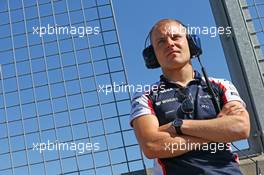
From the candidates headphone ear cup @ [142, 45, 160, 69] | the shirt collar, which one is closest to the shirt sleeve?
the shirt collar

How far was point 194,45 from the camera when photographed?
7.67ft

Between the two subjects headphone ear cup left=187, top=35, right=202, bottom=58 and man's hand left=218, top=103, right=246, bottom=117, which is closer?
man's hand left=218, top=103, right=246, bottom=117

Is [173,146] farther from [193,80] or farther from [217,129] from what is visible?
[193,80]

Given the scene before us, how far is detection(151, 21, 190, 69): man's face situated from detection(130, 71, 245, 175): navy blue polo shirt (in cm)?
10

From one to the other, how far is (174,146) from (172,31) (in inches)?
27.2

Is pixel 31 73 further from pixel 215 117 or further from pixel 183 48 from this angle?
pixel 215 117

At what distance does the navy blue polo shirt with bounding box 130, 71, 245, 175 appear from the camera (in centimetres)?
189

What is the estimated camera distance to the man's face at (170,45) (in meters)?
2.19

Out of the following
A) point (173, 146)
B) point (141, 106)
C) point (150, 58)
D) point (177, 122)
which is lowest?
point (173, 146)

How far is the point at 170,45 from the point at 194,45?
0.67 feet

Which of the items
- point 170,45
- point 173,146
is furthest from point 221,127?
point 170,45

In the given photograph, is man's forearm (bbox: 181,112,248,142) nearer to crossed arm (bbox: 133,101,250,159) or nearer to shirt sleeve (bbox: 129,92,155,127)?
crossed arm (bbox: 133,101,250,159)

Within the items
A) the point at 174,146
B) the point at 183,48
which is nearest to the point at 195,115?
the point at 174,146

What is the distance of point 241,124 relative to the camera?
197 cm
